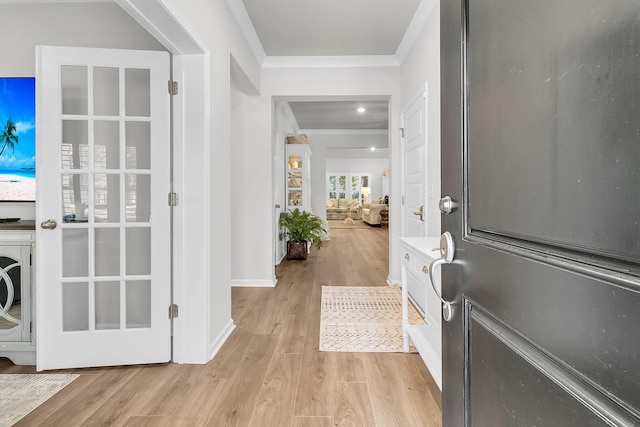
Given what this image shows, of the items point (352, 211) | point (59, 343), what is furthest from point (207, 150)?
point (352, 211)

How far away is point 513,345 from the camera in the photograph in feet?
1.98

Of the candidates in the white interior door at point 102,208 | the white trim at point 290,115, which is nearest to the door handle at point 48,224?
the white interior door at point 102,208

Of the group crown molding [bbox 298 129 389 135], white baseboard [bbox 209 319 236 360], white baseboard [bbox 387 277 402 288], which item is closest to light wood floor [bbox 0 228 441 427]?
white baseboard [bbox 209 319 236 360]

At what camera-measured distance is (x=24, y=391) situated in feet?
6.27

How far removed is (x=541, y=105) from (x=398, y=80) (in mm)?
3850

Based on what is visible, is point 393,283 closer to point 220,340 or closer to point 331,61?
point 220,340

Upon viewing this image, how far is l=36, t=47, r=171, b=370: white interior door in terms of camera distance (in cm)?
210

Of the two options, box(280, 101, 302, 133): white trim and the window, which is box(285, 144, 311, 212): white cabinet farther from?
the window

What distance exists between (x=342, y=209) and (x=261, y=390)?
477 inches

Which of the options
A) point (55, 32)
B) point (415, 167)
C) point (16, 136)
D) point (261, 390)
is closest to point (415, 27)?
point (415, 167)

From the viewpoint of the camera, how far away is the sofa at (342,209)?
13.9m

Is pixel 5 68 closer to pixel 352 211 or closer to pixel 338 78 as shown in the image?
pixel 338 78

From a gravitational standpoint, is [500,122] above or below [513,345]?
above

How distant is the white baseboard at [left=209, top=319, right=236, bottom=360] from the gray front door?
74.1 inches
